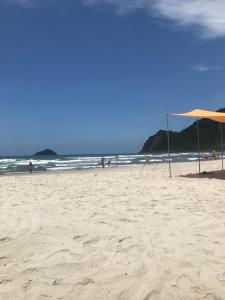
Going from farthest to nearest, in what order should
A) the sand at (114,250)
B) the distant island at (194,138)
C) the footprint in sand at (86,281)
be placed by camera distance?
the distant island at (194,138)
the footprint in sand at (86,281)
the sand at (114,250)

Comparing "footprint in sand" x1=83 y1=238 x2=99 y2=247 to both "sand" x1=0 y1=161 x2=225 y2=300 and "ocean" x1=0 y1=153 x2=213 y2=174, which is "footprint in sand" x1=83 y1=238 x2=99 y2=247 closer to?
"sand" x1=0 y1=161 x2=225 y2=300

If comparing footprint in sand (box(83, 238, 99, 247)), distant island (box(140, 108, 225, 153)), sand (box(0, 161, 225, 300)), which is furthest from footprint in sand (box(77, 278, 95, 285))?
distant island (box(140, 108, 225, 153))

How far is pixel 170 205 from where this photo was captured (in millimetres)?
6254

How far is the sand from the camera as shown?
3016 millimetres

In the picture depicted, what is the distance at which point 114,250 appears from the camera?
3.90 metres

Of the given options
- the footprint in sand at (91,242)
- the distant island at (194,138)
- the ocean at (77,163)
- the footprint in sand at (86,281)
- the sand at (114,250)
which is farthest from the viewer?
the distant island at (194,138)

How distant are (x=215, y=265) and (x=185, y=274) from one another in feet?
1.18

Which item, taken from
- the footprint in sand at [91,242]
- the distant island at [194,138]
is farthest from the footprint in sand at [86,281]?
the distant island at [194,138]

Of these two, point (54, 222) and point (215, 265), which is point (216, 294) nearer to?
point (215, 265)

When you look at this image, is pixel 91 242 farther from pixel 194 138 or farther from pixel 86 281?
pixel 194 138

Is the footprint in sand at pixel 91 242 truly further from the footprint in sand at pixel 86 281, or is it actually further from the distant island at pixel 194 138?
the distant island at pixel 194 138

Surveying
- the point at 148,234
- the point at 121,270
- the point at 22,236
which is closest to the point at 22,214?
the point at 22,236

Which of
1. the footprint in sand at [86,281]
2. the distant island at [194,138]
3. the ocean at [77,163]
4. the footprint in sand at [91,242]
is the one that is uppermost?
the distant island at [194,138]

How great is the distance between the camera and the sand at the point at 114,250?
3016 millimetres
